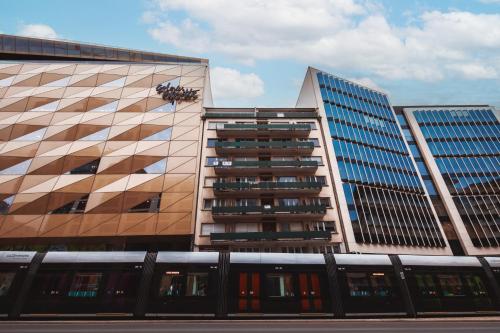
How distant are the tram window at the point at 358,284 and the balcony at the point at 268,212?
48.4 feet

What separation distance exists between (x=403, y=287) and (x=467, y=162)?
112ft

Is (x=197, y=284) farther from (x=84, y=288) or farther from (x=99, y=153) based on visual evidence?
(x=99, y=153)

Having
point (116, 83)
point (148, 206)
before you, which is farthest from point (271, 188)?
point (116, 83)

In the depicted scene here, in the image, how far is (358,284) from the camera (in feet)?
48.3

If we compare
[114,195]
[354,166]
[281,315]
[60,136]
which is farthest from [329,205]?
[60,136]

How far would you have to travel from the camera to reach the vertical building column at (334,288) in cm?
1420

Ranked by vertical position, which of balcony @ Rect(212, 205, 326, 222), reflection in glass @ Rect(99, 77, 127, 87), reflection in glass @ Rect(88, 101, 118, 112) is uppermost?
reflection in glass @ Rect(99, 77, 127, 87)

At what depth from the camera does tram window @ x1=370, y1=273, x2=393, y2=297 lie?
1477 cm

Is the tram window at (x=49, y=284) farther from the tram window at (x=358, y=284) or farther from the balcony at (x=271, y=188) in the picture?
the balcony at (x=271, y=188)

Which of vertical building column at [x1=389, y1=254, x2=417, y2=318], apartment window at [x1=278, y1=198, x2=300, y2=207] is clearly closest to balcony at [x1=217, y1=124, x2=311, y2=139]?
apartment window at [x1=278, y1=198, x2=300, y2=207]

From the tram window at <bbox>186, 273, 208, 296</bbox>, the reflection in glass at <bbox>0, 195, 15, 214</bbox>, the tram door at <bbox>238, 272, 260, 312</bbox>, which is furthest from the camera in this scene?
the reflection in glass at <bbox>0, 195, 15, 214</bbox>

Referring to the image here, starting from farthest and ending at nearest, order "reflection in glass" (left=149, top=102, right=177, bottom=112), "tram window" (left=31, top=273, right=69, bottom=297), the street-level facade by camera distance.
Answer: "reflection in glass" (left=149, top=102, right=177, bottom=112)
the street-level facade
"tram window" (left=31, top=273, right=69, bottom=297)

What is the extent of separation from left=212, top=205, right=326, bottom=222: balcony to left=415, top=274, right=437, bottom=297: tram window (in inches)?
574

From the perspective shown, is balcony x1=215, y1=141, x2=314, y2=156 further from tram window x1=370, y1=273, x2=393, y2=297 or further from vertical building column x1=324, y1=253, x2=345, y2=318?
tram window x1=370, y1=273, x2=393, y2=297
